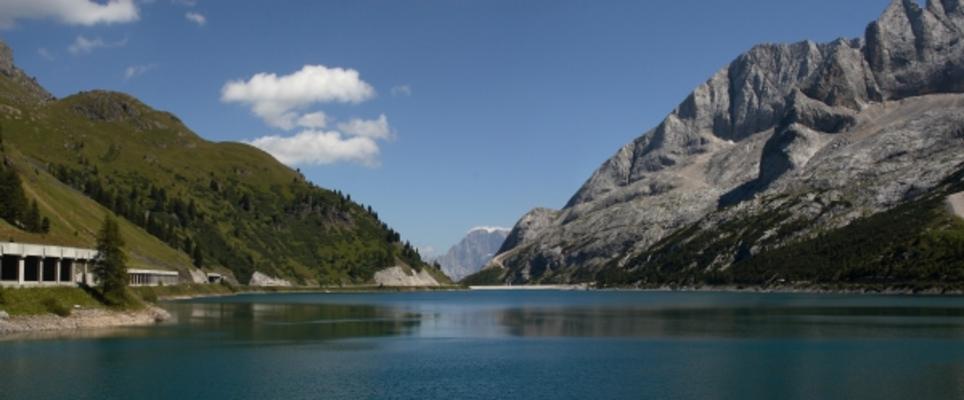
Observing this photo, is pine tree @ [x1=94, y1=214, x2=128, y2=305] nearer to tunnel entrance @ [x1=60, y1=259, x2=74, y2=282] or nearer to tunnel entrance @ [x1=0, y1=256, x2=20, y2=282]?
tunnel entrance @ [x1=60, y1=259, x2=74, y2=282]

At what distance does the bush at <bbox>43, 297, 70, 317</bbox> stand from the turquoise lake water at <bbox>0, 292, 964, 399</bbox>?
733cm

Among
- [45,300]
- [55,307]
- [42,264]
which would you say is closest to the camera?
[55,307]

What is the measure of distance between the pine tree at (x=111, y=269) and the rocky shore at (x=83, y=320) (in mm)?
3090

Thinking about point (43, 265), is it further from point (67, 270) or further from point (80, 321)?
point (80, 321)

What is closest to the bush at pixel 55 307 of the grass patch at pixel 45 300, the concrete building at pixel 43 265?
the grass patch at pixel 45 300

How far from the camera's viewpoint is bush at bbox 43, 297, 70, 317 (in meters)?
108

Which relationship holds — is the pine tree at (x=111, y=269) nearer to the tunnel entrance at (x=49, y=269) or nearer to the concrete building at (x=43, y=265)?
the concrete building at (x=43, y=265)

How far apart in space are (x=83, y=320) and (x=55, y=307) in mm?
4980

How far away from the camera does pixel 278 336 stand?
11162 centimetres

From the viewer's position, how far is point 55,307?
108250mm

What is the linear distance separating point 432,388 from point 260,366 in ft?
66.2

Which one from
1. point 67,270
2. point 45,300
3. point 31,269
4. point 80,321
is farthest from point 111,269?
point 67,270

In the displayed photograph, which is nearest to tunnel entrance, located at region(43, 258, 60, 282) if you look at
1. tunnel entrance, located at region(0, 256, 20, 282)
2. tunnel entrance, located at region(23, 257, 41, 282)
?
tunnel entrance, located at region(23, 257, 41, 282)

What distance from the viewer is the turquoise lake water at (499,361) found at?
6450 centimetres
